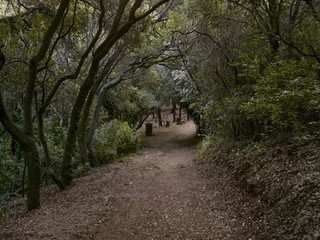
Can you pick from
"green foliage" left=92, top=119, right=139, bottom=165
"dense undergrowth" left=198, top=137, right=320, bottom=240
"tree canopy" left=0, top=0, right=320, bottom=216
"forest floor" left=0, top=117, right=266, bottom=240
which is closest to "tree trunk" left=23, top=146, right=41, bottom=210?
"tree canopy" left=0, top=0, right=320, bottom=216

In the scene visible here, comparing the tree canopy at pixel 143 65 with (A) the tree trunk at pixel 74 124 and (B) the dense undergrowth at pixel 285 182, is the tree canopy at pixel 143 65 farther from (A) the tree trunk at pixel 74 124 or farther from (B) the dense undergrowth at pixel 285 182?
(B) the dense undergrowth at pixel 285 182

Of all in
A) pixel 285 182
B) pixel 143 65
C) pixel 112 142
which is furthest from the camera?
pixel 112 142

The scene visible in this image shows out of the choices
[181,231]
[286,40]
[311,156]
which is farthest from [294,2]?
[181,231]

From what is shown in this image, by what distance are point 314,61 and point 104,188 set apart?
6.26m

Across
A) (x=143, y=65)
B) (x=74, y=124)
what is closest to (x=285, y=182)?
(x=74, y=124)

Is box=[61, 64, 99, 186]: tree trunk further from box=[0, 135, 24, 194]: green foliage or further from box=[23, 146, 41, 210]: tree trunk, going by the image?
box=[0, 135, 24, 194]: green foliage

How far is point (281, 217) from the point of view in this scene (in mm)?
5156

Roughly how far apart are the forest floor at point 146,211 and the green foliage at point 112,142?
12.6ft

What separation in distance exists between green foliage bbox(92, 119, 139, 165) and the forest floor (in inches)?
151

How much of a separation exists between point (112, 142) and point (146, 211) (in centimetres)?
922

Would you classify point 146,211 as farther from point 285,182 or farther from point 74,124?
point 74,124

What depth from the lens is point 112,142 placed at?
16172mm

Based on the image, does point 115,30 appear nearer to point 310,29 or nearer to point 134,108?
point 310,29

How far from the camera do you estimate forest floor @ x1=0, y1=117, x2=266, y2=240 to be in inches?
236
